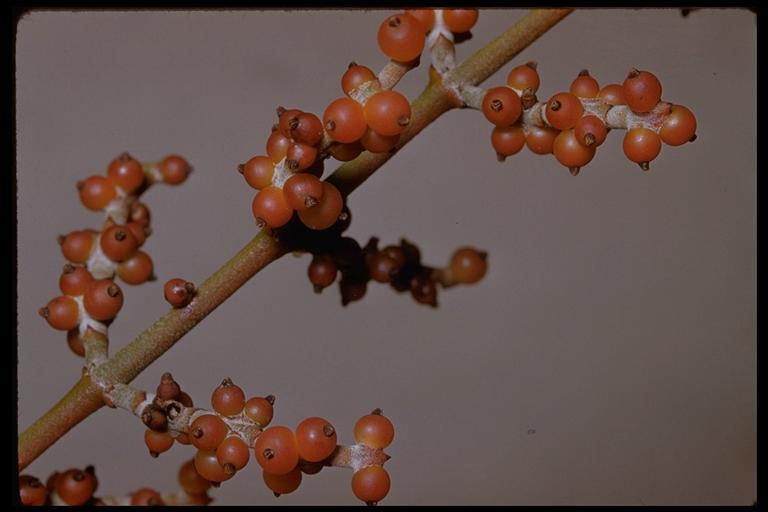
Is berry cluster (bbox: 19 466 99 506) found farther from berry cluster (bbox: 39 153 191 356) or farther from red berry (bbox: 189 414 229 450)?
red berry (bbox: 189 414 229 450)

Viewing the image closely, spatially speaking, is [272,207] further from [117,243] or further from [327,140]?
[117,243]

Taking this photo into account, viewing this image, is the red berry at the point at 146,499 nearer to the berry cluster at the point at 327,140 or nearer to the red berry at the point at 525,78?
the berry cluster at the point at 327,140

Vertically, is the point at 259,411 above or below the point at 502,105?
below

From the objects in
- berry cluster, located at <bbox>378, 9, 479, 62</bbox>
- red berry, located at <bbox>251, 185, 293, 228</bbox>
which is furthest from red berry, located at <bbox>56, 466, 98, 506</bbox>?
berry cluster, located at <bbox>378, 9, 479, 62</bbox>

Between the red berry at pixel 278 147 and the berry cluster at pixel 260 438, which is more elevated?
the red berry at pixel 278 147

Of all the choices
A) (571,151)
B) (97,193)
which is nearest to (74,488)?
(97,193)

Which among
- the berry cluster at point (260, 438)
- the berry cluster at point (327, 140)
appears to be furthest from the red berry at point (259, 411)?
the berry cluster at point (327, 140)

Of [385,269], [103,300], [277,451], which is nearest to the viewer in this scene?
[277,451]
